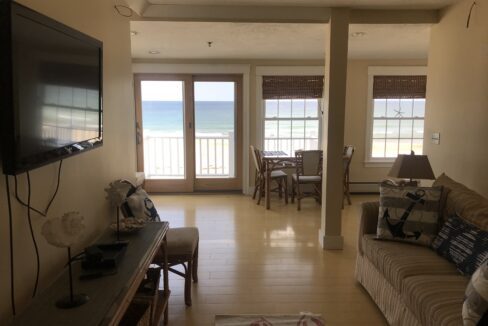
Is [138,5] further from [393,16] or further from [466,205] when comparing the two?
[466,205]

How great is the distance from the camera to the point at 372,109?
6449mm

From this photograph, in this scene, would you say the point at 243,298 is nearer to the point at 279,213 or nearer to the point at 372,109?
the point at 279,213

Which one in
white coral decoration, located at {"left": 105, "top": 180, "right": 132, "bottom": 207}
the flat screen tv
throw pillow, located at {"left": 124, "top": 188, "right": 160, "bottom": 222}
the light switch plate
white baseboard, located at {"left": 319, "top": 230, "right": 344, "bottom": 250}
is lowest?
white baseboard, located at {"left": 319, "top": 230, "right": 344, "bottom": 250}

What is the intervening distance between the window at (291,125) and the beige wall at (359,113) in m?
0.54

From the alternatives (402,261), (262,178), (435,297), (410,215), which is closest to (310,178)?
(262,178)

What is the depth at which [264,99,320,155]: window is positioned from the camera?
21.4 ft

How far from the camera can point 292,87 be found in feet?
21.0

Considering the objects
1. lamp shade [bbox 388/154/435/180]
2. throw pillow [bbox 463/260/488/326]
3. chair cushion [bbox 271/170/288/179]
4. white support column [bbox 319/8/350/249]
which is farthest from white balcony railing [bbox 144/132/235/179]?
throw pillow [bbox 463/260/488/326]

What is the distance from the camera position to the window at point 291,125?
257 inches

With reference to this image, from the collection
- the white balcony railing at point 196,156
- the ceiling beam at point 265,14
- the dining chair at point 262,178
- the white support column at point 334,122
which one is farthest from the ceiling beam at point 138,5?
the white balcony railing at point 196,156

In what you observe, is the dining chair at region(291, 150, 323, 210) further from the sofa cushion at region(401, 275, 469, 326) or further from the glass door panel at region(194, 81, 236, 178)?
the sofa cushion at region(401, 275, 469, 326)

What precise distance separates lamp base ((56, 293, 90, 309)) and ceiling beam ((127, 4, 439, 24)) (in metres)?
2.67

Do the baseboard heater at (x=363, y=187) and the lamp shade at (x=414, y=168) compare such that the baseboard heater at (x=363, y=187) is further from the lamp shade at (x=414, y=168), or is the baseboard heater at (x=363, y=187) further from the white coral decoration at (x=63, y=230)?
the white coral decoration at (x=63, y=230)

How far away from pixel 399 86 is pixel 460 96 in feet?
10.6
